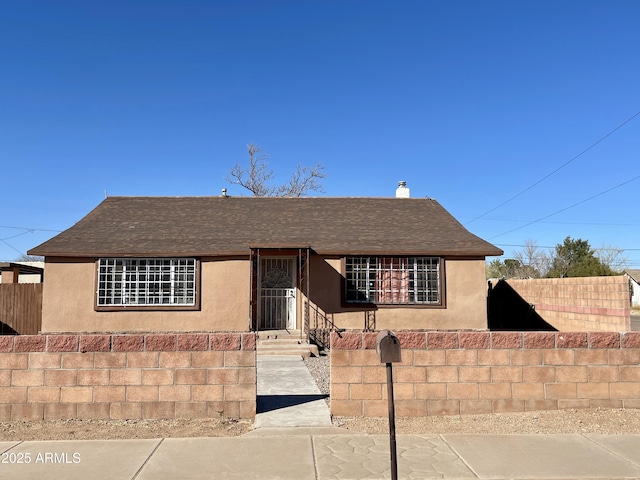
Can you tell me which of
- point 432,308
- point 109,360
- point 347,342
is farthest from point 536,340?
point 432,308

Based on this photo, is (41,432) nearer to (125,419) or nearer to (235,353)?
(125,419)

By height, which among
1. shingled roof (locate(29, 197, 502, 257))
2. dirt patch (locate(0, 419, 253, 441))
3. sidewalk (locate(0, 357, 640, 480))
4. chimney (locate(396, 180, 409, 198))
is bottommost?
sidewalk (locate(0, 357, 640, 480))

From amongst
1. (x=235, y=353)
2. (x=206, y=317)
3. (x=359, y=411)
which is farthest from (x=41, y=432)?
(x=206, y=317)

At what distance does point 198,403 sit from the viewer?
257 inches

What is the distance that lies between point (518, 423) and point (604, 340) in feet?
5.65

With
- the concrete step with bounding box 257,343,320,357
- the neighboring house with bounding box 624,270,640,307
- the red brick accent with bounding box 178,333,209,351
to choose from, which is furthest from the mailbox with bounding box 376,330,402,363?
the neighboring house with bounding box 624,270,640,307

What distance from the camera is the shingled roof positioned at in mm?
14273

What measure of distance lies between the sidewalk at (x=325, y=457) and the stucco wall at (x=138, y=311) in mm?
8309

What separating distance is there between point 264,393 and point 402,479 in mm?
3713

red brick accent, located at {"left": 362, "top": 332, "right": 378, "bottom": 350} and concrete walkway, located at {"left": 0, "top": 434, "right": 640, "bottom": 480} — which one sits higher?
red brick accent, located at {"left": 362, "top": 332, "right": 378, "bottom": 350}

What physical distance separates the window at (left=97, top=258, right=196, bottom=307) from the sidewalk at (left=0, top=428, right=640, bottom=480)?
863 cm

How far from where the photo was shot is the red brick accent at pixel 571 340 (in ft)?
22.3

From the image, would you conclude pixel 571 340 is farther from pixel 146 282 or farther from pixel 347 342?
pixel 146 282

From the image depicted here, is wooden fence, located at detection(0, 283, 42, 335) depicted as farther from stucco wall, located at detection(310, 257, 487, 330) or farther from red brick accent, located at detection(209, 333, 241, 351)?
red brick accent, located at detection(209, 333, 241, 351)
